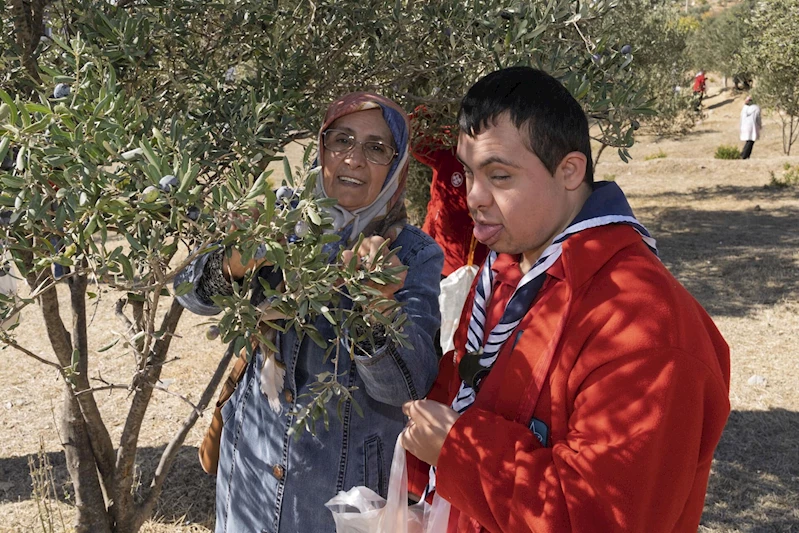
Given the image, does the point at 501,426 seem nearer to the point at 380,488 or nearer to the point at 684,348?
the point at 684,348

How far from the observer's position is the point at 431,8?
2430 mm

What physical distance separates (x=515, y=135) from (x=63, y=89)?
36.1 inches

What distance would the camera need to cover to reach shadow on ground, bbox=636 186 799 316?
857 centimetres

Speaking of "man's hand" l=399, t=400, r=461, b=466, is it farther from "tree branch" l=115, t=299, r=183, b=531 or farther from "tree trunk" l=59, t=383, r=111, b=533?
"tree trunk" l=59, t=383, r=111, b=533

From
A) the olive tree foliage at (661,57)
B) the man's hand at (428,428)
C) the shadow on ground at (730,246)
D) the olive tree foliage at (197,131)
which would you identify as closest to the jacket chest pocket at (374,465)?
the olive tree foliage at (197,131)

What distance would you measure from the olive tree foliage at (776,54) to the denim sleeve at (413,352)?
14.4 meters

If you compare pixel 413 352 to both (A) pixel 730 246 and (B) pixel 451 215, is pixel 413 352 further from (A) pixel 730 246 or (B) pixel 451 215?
(A) pixel 730 246

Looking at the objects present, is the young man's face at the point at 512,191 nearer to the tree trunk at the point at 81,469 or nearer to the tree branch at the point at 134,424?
the tree branch at the point at 134,424

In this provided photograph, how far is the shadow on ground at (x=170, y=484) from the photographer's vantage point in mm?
4281

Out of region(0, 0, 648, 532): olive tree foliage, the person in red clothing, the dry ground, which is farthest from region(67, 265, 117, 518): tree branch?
the person in red clothing

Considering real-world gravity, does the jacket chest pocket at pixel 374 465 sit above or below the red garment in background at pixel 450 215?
below

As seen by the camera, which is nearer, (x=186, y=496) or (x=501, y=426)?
(x=501, y=426)

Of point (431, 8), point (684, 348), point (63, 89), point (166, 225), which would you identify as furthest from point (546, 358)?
point (431, 8)

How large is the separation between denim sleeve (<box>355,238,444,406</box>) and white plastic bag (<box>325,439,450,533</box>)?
152 mm
